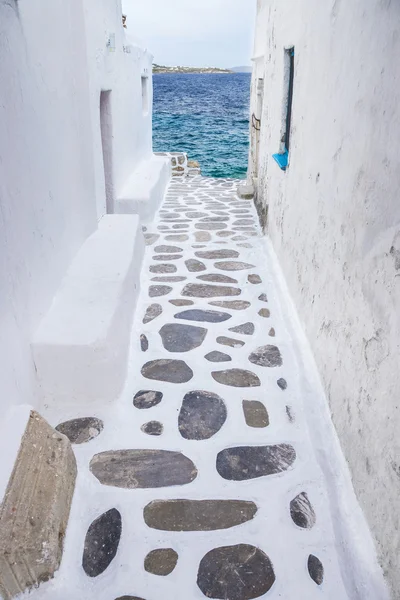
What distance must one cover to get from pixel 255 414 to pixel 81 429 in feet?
3.87

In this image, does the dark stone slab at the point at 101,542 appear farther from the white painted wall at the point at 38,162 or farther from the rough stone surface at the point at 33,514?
the white painted wall at the point at 38,162

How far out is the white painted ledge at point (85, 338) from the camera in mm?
3119

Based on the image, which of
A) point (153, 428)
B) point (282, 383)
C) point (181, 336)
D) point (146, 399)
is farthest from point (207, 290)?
point (153, 428)

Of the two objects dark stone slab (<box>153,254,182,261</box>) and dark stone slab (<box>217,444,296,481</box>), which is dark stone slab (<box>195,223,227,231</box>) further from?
dark stone slab (<box>217,444,296,481</box>)

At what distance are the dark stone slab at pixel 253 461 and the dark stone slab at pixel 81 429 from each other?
837mm

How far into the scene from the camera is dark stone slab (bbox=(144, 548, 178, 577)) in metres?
2.19

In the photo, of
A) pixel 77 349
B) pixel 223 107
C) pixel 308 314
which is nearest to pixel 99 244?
pixel 77 349

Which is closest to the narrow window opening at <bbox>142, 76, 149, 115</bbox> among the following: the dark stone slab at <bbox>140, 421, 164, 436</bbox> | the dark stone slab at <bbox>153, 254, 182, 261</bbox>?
the dark stone slab at <bbox>153, 254, 182, 261</bbox>

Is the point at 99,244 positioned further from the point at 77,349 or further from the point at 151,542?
the point at 151,542

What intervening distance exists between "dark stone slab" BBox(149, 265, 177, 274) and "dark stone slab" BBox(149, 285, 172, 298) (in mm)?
471

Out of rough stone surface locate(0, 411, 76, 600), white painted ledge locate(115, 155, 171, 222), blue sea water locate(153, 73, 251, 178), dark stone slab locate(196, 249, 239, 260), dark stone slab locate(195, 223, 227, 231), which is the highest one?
white painted ledge locate(115, 155, 171, 222)

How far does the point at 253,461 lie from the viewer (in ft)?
9.25

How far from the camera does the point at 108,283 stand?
3967 millimetres

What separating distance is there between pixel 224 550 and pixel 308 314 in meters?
1.99
